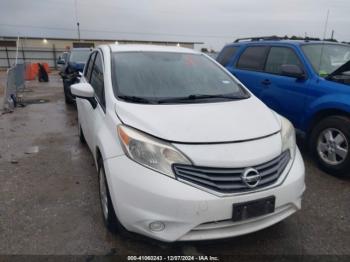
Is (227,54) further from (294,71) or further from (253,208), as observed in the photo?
Result: (253,208)

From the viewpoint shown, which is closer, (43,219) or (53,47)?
(43,219)

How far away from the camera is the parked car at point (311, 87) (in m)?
3.87

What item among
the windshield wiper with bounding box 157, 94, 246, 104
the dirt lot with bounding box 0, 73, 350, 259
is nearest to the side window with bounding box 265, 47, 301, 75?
the dirt lot with bounding box 0, 73, 350, 259

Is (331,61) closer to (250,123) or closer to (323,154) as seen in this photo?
(323,154)

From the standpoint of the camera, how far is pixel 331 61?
185 inches

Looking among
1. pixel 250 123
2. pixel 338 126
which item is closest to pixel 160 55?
pixel 250 123

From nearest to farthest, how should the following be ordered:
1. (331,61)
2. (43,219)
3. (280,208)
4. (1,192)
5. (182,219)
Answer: (182,219) → (280,208) → (43,219) → (1,192) → (331,61)

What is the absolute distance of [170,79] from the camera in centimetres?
322

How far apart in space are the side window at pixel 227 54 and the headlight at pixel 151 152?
177 inches

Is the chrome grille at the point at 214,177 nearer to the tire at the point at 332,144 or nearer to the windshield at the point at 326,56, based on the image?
the tire at the point at 332,144

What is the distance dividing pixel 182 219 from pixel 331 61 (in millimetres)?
3945

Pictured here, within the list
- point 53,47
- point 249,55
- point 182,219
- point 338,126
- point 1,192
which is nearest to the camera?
point 182,219

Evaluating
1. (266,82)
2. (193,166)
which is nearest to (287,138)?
(193,166)

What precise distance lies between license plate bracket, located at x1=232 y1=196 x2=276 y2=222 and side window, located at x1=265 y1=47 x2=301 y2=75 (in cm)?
306
